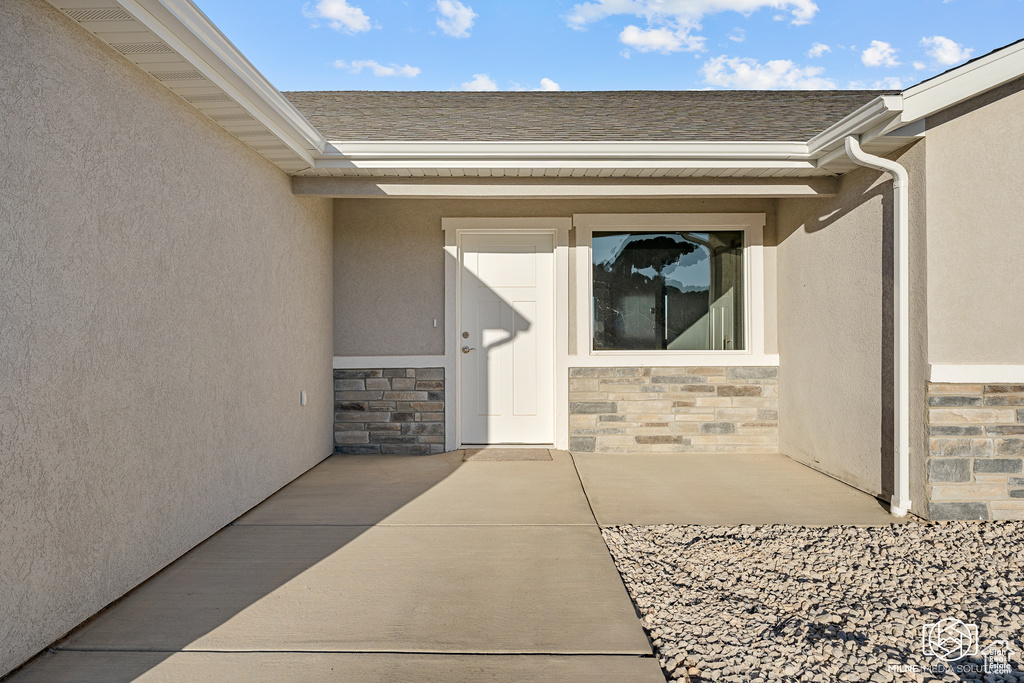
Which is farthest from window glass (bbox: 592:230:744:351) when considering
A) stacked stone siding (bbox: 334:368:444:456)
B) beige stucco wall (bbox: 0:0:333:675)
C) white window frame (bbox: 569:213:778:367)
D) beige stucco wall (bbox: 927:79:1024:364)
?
beige stucco wall (bbox: 0:0:333:675)

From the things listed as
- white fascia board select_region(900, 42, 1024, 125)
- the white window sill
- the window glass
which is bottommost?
the white window sill

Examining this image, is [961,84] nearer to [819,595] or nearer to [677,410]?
[819,595]

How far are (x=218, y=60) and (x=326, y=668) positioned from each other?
2.78 metres

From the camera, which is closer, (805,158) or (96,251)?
(96,251)

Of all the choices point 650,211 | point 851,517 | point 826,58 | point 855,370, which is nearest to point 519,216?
point 650,211

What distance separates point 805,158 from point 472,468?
3.72 metres

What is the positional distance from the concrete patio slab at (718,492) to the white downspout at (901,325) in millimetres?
240

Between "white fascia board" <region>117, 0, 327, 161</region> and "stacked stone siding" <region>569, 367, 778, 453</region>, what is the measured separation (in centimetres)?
353

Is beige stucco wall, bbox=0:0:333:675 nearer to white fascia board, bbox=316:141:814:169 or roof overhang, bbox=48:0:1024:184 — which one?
roof overhang, bbox=48:0:1024:184

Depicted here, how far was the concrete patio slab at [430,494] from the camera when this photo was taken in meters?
4.11

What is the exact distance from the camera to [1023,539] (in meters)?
Result: 3.65

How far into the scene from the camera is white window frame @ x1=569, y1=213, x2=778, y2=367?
20.5 feet

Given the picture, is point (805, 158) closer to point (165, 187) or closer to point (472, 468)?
point (472, 468)

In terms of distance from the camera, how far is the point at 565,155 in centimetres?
479
